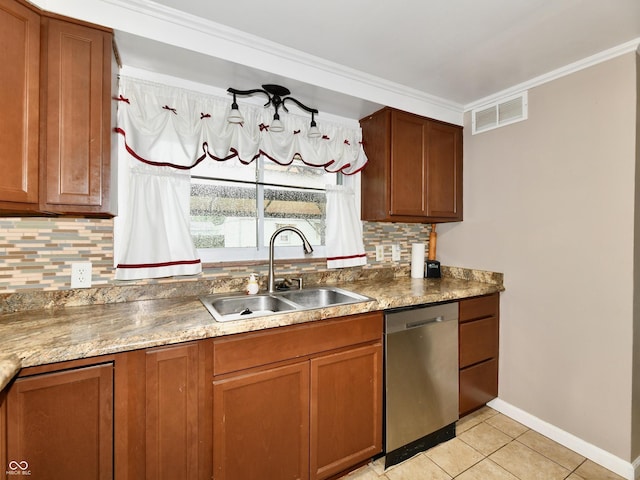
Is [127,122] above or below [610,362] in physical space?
above

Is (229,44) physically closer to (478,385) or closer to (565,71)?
(565,71)

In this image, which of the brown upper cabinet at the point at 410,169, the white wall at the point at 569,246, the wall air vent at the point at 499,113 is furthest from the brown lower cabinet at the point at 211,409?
the wall air vent at the point at 499,113

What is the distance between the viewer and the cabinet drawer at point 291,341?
4.29 ft

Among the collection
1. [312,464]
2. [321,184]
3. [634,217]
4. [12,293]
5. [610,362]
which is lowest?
[312,464]

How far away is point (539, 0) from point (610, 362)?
1976 mm

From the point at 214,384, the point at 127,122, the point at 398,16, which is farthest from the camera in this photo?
the point at 127,122

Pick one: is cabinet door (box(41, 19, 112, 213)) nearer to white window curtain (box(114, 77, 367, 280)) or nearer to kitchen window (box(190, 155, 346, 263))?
white window curtain (box(114, 77, 367, 280))

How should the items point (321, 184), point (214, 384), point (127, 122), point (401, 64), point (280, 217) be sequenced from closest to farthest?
point (214, 384) → point (127, 122) → point (401, 64) → point (280, 217) → point (321, 184)

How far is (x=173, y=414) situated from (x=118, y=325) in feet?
1.41

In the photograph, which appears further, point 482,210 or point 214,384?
point 482,210

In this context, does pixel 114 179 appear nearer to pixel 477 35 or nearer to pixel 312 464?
pixel 312 464

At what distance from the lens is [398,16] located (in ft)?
4.87

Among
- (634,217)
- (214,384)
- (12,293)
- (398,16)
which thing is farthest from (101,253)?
(634,217)

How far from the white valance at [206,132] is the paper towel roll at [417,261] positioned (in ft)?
3.12
